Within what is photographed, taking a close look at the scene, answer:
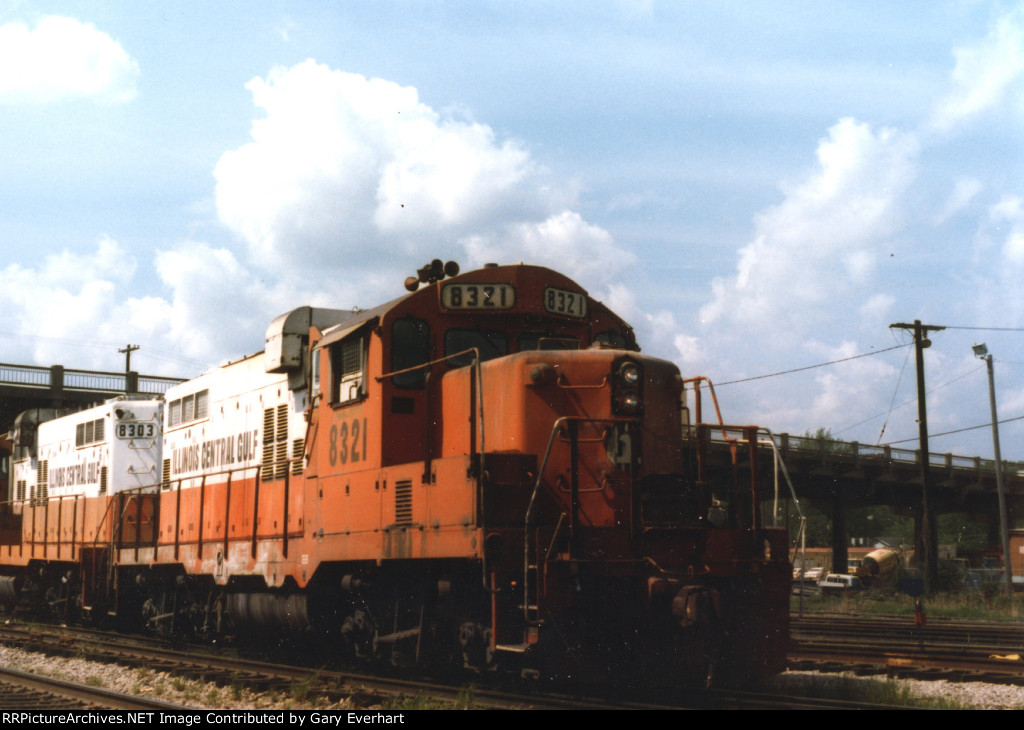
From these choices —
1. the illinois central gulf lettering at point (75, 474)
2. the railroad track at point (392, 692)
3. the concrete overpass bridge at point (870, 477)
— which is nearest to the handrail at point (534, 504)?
the railroad track at point (392, 692)

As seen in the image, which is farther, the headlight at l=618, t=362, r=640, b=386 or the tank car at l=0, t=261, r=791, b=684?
the headlight at l=618, t=362, r=640, b=386

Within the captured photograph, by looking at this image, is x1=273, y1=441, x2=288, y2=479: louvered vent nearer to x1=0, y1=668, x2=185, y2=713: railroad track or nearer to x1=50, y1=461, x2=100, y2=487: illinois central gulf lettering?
x1=0, y1=668, x2=185, y2=713: railroad track

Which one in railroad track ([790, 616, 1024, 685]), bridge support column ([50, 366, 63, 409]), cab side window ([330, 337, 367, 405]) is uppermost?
bridge support column ([50, 366, 63, 409])

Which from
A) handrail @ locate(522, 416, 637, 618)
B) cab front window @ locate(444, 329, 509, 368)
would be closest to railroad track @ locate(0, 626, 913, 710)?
handrail @ locate(522, 416, 637, 618)

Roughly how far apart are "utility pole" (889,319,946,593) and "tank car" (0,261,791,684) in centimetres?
2517

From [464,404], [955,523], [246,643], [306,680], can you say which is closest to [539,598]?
[464,404]

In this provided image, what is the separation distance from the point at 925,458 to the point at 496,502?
2795 centimetres

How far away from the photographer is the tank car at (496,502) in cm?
896

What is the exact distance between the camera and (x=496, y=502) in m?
9.10

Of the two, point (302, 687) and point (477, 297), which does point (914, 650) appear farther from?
point (302, 687)

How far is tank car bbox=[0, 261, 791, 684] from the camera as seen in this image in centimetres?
896

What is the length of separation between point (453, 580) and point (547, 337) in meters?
2.67

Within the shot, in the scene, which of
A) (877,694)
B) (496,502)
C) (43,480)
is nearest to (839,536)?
(43,480)
